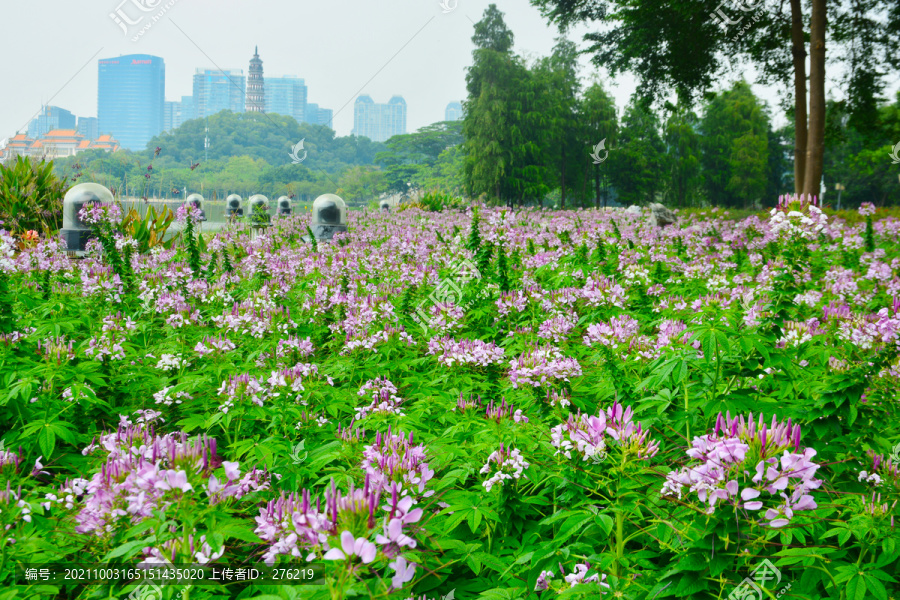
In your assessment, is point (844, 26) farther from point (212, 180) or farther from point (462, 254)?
point (212, 180)

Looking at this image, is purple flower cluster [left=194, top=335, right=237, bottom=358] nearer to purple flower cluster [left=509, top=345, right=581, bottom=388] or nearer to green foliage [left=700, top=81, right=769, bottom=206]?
purple flower cluster [left=509, top=345, right=581, bottom=388]

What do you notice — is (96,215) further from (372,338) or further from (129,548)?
(129,548)

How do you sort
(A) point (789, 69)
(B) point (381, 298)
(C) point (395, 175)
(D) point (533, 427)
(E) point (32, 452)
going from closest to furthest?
(D) point (533, 427) < (E) point (32, 452) < (B) point (381, 298) < (A) point (789, 69) < (C) point (395, 175)

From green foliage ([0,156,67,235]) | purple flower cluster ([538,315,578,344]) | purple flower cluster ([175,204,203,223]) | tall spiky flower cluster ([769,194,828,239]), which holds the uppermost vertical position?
green foliage ([0,156,67,235])

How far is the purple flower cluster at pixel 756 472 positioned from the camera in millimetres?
1513

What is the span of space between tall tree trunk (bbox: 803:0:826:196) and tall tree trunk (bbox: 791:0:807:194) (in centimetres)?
110

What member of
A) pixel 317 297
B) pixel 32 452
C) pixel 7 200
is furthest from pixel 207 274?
pixel 7 200

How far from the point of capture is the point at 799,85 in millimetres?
13859

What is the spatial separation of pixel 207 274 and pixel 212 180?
79.3 m

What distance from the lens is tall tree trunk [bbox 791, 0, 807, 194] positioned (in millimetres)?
13195

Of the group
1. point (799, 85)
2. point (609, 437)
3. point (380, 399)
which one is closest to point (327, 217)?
point (380, 399)

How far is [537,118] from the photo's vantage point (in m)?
35.7

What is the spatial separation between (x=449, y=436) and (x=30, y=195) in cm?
1065

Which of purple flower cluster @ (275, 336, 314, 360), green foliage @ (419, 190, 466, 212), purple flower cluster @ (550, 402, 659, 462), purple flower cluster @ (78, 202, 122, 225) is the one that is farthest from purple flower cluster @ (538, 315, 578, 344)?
green foliage @ (419, 190, 466, 212)
